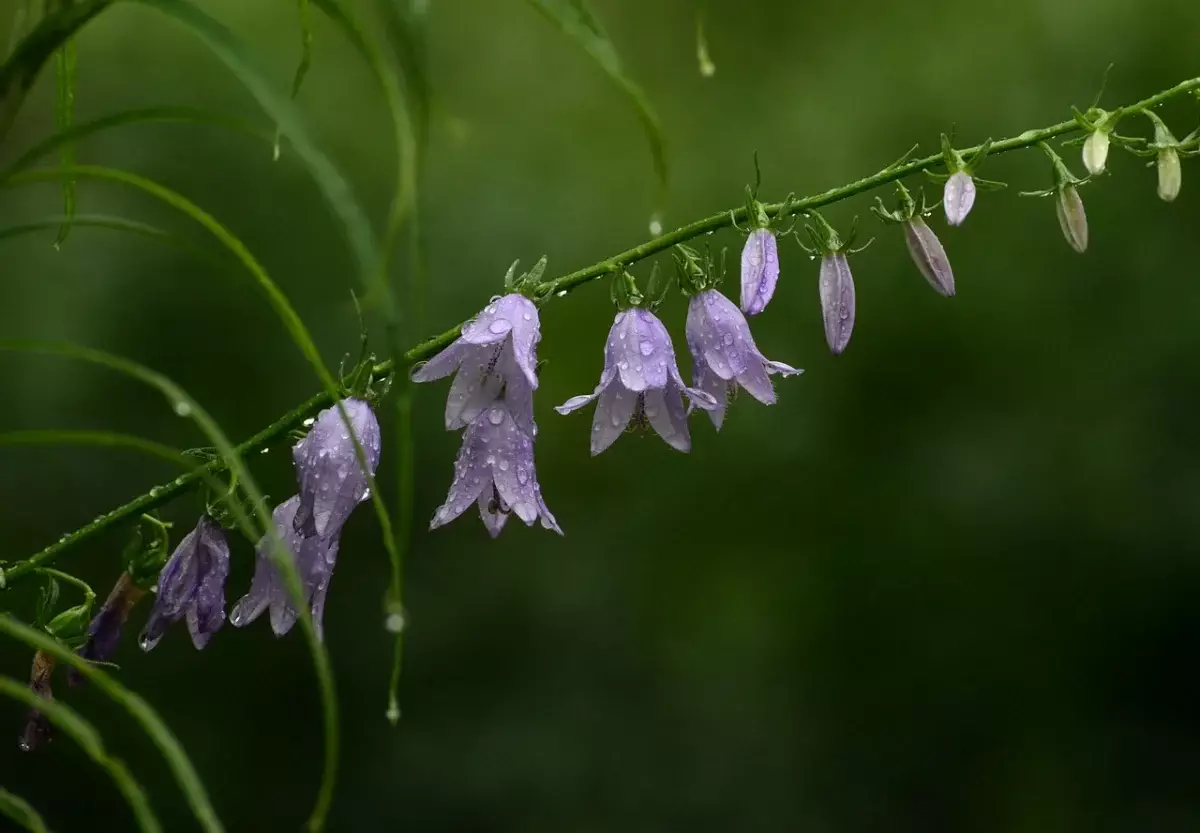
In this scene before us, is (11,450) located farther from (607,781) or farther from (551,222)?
(607,781)

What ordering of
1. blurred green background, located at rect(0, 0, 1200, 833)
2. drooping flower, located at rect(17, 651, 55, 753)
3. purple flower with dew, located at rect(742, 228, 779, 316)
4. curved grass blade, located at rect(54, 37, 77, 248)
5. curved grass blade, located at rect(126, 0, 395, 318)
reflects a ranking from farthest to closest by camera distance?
1. blurred green background, located at rect(0, 0, 1200, 833)
2. purple flower with dew, located at rect(742, 228, 779, 316)
3. drooping flower, located at rect(17, 651, 55, 753)
4. curved grass blade, located at rect(54, 37, 77, 248)
5. curved grass blade, located at rect(126, 0, 395, 318)

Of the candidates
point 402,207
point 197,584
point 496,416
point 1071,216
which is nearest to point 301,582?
point 197,584

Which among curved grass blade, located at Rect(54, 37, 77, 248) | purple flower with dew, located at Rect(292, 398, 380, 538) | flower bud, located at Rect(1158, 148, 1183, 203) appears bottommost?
purple flower with dew, located at Rect(292, 398, 380, 538)

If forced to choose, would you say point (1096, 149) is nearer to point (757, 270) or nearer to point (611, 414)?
point (757, 270)

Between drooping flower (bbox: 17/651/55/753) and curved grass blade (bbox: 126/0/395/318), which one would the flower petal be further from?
curved grass blade (bbox: 126/0/395/318)

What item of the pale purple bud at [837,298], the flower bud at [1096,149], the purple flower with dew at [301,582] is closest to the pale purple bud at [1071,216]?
the flower bud at [1096,149]

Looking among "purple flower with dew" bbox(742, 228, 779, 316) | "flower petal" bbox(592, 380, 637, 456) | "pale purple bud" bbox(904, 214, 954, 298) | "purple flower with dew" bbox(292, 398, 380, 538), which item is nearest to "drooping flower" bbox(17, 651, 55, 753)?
"purple flower with dew" bbox(292, 398, 380, 538)
